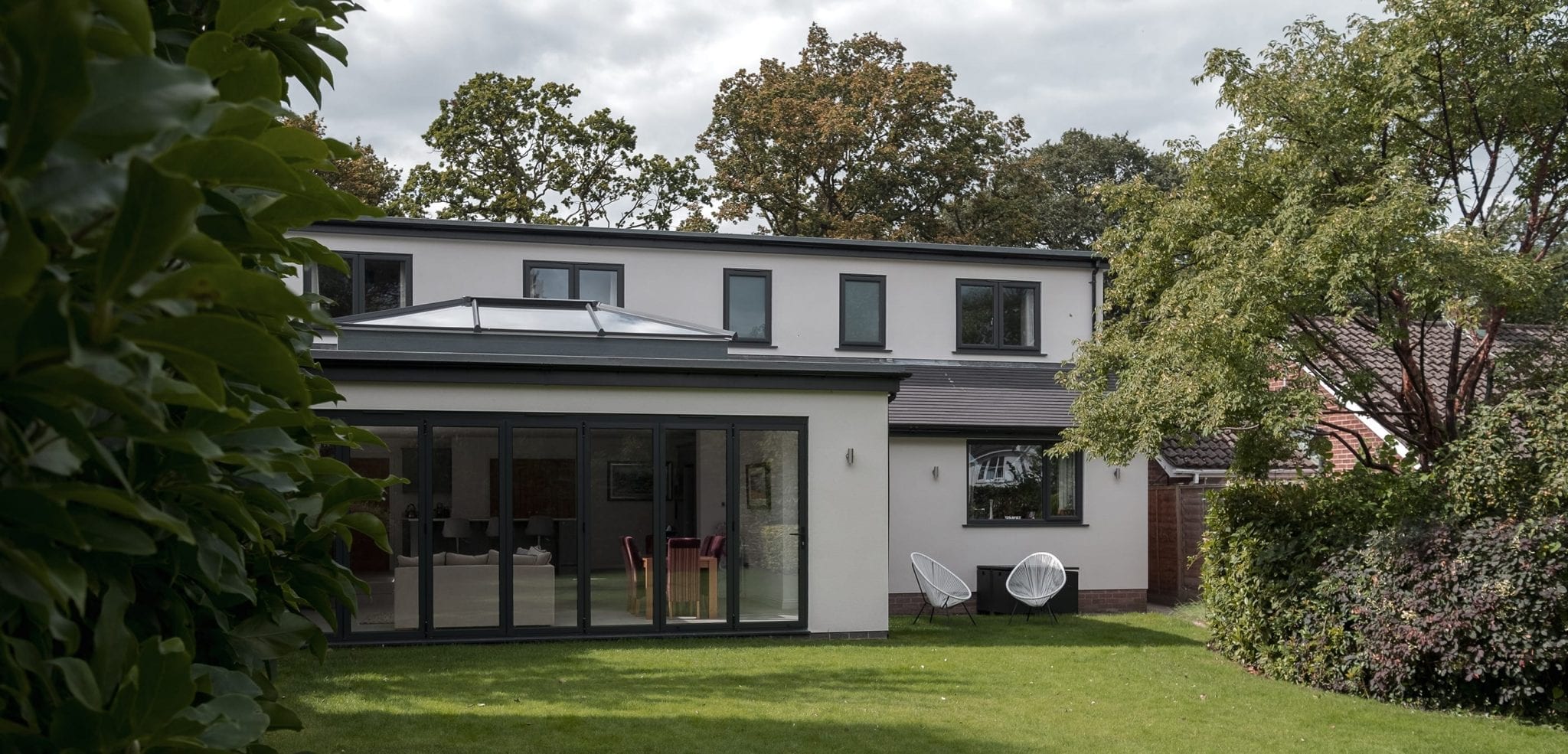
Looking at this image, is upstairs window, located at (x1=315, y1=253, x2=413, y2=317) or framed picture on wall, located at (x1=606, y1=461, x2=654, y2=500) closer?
framed picture on wall, located at (x1=606, y1=461, x2=654, y2=500)

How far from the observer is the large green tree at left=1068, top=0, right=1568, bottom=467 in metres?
11.8

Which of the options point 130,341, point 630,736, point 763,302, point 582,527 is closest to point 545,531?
point 582,527

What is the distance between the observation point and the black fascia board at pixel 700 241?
70.5ft

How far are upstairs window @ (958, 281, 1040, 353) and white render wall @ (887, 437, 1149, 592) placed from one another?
9.64 feet

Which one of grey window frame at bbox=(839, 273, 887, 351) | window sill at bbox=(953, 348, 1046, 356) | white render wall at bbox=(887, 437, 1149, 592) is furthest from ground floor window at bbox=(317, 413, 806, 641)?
window sill at bbox=(953, 348, 1046, 356)

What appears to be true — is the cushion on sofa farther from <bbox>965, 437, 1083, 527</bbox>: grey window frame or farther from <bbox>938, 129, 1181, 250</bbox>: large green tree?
<bbox>938, 129, 1181, 250</bbox>: large green tree

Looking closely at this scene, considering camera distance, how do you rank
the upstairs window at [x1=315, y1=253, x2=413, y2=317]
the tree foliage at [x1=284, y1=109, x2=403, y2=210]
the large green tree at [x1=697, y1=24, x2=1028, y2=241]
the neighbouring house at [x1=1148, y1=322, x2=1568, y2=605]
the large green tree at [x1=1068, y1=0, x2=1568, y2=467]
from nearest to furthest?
the large green tree at [x1=1068, y1=0, x2=1568, y2=467] → the neighbouring house at [x1=1148, y1=322, x2=1568, y2=605] → the upstairs window at [x1=315, y1=253, x2=413, y2=317] → the tree foliage at [x1=284, y1=109, x2=403, y2=210] → the large green tree at [x1=697, y1=24, x2=1028, y2=241]

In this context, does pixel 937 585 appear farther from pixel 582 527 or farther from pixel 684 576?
pixel 582 527

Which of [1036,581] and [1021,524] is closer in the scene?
[1036,581]

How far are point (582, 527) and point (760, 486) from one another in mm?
2196

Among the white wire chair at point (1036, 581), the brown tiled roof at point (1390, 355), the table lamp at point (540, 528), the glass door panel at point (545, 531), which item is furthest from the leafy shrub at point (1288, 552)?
the table lamp at point (540, 528)

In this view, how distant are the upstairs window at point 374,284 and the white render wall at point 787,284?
0.14m

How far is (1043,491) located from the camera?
21500 mm

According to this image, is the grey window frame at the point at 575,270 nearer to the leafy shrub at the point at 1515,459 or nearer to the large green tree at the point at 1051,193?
the large green tree at the point at 1051,193
